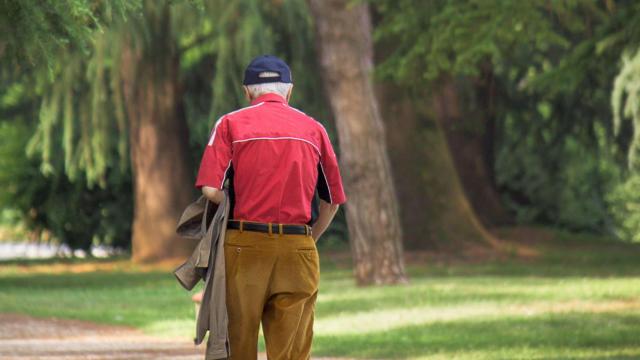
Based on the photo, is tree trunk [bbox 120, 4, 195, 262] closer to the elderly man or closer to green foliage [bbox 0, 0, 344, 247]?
green foliage [bbox 0, 0, 344, 247]

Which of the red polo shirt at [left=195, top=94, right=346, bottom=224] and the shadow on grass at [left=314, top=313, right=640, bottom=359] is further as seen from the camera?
the shadow on grass at [left=314, top=313, right=640, bottom=359]

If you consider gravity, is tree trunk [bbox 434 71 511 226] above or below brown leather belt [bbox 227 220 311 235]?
below

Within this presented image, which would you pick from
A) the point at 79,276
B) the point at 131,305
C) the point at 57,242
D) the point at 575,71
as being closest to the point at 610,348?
the point at 575,71

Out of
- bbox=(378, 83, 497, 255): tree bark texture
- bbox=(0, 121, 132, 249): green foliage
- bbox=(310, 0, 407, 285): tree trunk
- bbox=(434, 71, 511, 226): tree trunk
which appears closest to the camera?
bbox=(310, 0, 407, 285): tree trunk

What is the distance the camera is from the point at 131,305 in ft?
70.8

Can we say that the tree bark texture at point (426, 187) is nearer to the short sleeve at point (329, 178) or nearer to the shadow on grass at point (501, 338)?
the shadow on grass at point (501, 338)

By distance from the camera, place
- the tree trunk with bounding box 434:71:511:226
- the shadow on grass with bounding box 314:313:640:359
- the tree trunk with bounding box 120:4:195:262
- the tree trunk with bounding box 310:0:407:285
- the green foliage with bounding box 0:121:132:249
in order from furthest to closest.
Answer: the green foliage with bounding box 0:121:132:249 → the tree trunk with bounding box 434:71:511:226 → the tree trunk with bounding box 120:4:195:262 → the tree trunk with bounding box 310:0:407:285 → the shadow on grass with bounding box 314:313:640:359

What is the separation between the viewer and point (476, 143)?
3647 centimetres

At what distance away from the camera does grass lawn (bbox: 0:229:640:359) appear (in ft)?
49.0

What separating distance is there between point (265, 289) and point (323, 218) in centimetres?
54

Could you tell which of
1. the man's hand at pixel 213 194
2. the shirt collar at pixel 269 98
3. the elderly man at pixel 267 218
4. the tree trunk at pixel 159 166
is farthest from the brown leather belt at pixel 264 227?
the tree trunk at pixel 159 166

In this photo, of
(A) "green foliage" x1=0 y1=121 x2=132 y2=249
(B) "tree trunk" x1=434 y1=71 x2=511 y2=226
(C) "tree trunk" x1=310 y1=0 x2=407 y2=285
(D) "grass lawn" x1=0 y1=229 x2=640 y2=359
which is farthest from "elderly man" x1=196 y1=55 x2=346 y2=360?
(A) "green foliage" x1=0 y1=121 x2=132 y2=249

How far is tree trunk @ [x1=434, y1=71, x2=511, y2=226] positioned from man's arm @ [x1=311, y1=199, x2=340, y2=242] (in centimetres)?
2483

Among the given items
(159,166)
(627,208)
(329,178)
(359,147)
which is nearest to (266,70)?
(329,178)
